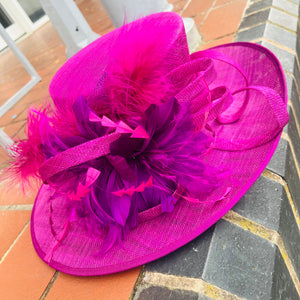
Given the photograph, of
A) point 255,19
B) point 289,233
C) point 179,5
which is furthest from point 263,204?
point 179,5

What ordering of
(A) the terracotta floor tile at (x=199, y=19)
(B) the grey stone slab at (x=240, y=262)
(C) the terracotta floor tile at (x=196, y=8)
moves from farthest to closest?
(C) the terracotta floor tile at (x=196, y=8) → (A) the terracotta floor tile at (x=199, y=19) → (B) the grey stone slab at (x=240, y=262)

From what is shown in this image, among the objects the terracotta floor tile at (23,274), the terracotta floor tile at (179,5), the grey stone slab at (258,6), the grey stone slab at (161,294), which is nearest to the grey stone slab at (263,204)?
the grey stone slab at (161,294)

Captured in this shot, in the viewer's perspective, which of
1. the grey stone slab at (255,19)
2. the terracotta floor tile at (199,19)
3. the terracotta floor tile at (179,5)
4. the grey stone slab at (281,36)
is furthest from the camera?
the terracotta floor tile at (179,5)

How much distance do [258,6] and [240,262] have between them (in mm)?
1228

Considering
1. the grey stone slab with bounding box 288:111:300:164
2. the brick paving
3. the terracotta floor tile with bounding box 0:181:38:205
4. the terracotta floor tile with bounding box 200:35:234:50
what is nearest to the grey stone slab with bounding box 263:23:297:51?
the brick paving

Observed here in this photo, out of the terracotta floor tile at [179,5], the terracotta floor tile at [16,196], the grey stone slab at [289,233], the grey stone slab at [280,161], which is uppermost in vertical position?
the terracotta floor tile at [179,5]

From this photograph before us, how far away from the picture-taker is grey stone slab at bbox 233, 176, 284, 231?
0.60m

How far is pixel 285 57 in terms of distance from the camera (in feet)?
3.36

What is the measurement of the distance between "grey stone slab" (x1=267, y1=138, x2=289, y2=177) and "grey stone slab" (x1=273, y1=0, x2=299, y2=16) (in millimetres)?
845

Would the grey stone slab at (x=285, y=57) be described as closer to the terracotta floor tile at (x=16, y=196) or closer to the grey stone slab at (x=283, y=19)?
the grey stone slab at (x=283, y=19)

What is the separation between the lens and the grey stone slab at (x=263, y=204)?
0.60 m

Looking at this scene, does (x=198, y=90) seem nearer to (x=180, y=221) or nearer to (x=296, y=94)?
(x=180, y=221)

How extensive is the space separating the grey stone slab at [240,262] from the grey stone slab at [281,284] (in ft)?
0.05

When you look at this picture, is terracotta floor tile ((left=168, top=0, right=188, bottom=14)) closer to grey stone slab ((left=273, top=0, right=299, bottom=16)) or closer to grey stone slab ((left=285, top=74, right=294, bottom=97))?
grey stone slab ((left=273, top=0, right=299, bottom=16))
